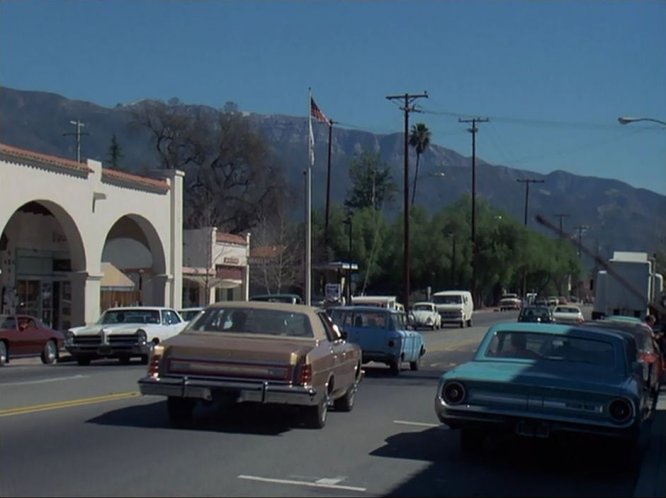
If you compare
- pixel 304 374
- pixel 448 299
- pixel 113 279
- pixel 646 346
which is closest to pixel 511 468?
pixel 304 374

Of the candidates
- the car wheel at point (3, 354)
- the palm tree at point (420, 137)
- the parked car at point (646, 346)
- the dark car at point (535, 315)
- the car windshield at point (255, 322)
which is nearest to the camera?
the car windshield at point (255, 322)

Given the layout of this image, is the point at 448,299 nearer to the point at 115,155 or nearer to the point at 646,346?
the point at 646,346

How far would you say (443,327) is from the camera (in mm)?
61656

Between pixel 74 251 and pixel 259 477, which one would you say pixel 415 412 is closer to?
pixel 259 477

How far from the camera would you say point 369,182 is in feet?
402

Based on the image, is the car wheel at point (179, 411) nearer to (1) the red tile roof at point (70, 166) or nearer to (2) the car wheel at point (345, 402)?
(2) the car wheel at point (345, 402)

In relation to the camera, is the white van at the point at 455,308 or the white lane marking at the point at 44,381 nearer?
the white lane marking at the point at 44,381

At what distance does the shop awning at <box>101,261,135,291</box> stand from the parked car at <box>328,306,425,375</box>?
20.4 m

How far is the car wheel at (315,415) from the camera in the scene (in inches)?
539

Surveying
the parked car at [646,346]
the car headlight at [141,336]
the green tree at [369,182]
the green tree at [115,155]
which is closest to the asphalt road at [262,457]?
the parked car at [646,346]

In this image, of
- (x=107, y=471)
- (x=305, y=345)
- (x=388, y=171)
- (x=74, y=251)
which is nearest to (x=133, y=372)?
(x=305, y=345)

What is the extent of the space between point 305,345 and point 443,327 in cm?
4876

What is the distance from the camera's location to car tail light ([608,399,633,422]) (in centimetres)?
1108

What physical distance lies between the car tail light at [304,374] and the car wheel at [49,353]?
58.4ft
